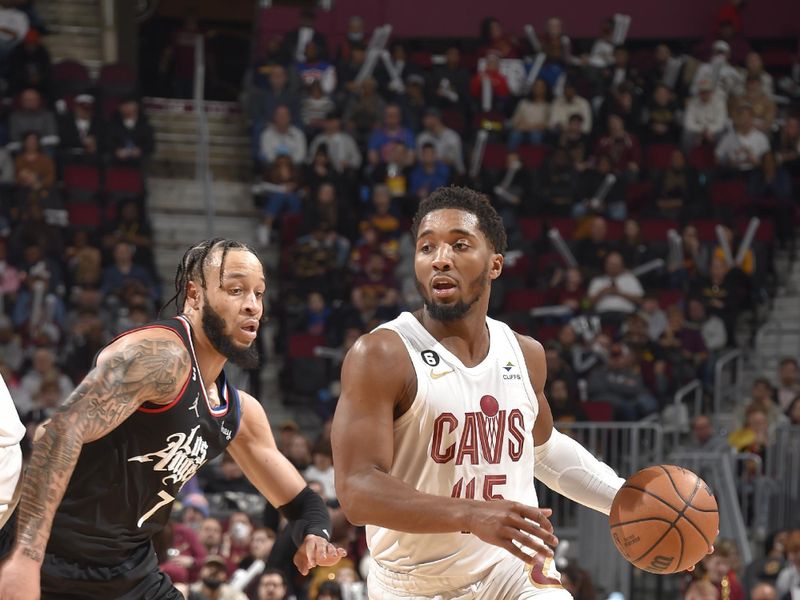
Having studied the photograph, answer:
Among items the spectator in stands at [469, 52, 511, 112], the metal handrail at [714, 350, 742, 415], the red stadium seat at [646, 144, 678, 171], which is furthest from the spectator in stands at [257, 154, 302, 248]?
the metal handrail at [714, 350, 742, 415]

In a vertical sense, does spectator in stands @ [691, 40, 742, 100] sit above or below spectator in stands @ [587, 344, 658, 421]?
above

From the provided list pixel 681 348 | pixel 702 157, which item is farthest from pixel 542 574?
pixel 702 157

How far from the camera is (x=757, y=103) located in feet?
53.0

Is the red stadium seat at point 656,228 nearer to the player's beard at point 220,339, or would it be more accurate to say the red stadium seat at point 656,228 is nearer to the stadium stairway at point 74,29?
the stadium stairway at point 74,29

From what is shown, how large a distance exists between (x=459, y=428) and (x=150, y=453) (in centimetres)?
103

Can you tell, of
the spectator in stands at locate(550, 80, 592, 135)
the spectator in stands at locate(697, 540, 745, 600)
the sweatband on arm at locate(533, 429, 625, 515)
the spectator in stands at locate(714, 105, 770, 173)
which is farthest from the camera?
the spectator in stands at locate(550, 80, 592, 135)

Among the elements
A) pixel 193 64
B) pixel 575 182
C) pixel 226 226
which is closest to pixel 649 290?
pixel 575 182

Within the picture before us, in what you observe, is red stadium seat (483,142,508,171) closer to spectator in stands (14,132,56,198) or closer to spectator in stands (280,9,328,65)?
spectator in stands (280,9,328,65)

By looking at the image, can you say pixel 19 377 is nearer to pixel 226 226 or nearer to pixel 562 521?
pixel 226 226

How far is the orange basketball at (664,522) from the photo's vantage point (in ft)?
15.1

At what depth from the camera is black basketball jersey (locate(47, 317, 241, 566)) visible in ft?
14.2

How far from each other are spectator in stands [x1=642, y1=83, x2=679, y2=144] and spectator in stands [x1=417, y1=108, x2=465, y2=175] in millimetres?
2548

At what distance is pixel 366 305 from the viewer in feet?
42.0

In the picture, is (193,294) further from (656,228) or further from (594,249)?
(656,228)
